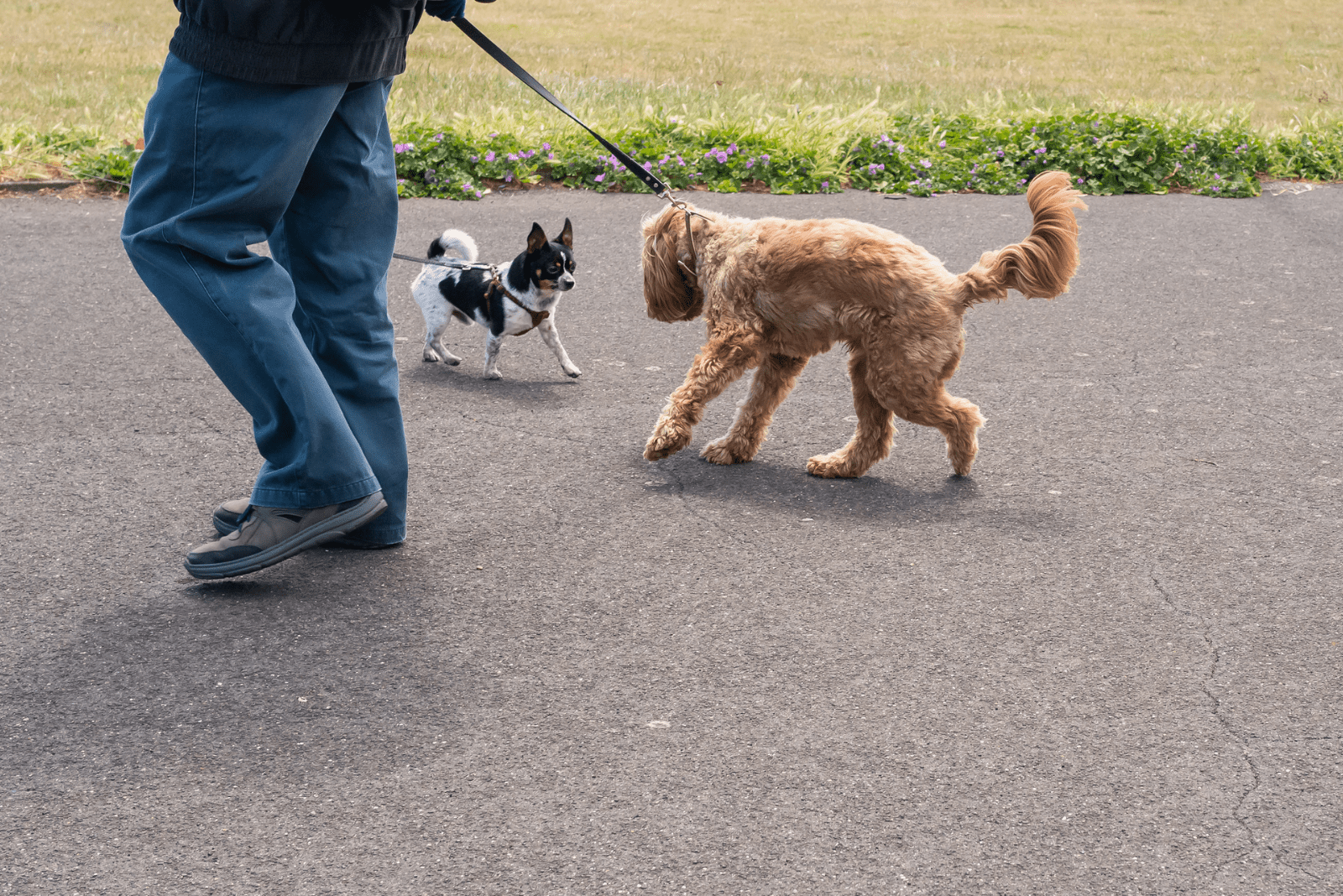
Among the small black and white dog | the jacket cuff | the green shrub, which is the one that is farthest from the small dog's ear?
the green shrub

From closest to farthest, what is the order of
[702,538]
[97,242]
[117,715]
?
[117,715], [702,538], [97,242]

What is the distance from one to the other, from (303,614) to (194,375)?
7.48 feet

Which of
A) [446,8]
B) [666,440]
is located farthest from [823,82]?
[446,8]

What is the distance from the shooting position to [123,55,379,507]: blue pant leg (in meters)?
2.92

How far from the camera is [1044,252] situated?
3941 mm

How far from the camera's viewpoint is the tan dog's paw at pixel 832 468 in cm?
441

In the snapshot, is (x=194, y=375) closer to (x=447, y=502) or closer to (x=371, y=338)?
(x=447, y=502)

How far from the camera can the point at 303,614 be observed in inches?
128

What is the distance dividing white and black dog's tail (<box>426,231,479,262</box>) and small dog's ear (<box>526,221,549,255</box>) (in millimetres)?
577

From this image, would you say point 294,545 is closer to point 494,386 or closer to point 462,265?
point 494,386

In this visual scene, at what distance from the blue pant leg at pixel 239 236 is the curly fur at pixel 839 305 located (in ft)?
5.21

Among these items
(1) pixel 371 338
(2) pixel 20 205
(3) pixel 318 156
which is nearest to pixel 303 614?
(1) pixel 371 338

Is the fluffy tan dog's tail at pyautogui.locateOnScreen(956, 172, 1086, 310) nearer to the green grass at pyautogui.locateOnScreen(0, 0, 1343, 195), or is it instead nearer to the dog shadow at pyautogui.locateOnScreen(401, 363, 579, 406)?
the dog shadow at pyautogui.locateOnScreen(401, 363, 579, 406)

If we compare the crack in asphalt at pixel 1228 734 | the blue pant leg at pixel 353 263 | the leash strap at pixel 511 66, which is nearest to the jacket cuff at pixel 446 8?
the leash strap at pixel 511 66
